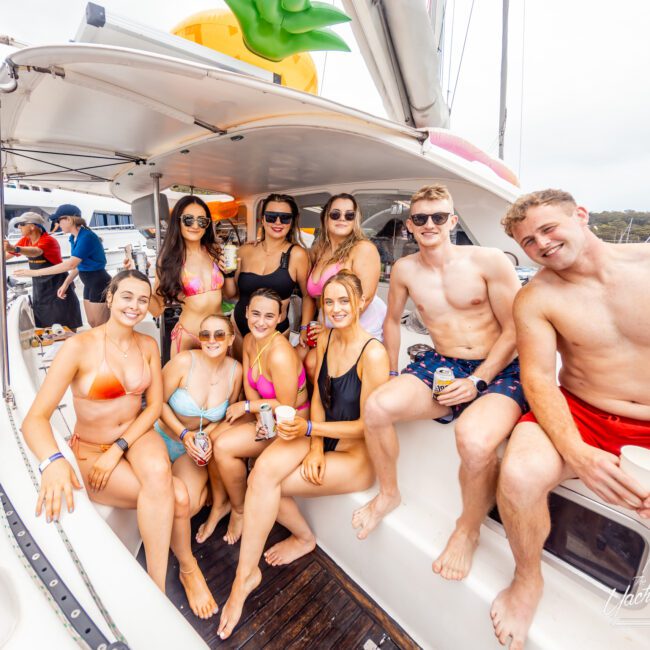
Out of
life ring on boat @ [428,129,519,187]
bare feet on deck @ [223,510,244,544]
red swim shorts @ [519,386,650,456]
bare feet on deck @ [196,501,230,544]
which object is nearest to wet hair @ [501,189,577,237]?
red swim shorts @ [519,386,650,456]

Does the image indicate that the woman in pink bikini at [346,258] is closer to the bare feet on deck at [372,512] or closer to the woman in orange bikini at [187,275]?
the woman in orange bikini at [187,275]

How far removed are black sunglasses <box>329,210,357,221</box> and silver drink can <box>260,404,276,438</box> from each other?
1.35 m

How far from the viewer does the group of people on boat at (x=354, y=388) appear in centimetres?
124

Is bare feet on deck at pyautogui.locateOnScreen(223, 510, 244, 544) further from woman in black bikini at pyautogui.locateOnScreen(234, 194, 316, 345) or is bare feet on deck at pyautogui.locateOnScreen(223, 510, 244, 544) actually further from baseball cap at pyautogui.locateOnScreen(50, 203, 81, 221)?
baseball cap at pyautogui.locateOnScreen(50, 203, 81, 221)

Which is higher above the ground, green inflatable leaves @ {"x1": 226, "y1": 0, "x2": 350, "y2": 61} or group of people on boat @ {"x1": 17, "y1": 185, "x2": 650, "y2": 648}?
green inflatable leaves @ {"x1": 226, "y1": 0, "x2": 350, "y2": 61}

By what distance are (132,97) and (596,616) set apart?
123 inches

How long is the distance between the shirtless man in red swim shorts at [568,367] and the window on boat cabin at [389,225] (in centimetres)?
187

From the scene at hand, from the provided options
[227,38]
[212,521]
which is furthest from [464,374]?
[227,38]

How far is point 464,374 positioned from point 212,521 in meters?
1.73

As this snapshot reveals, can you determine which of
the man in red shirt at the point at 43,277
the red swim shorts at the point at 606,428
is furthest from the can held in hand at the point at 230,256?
the man in red shirt at the point at 43,277

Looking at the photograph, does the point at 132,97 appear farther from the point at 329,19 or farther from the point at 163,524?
the point at 163,524

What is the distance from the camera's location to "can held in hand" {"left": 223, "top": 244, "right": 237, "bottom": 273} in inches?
90.7

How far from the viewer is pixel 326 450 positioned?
1.84m

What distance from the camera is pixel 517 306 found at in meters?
1.43
